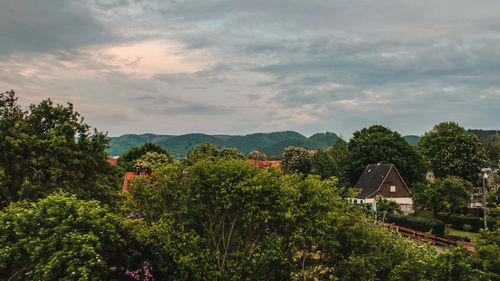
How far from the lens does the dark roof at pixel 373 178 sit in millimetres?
53719

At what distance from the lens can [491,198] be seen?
181ft

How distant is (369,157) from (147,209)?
51729mm

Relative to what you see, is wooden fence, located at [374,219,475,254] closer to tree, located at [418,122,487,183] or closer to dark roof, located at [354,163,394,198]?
dark roof, located at [354,163,394,198]

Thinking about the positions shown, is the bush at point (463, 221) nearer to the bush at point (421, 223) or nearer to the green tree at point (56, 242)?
the bush at point (421, 223)

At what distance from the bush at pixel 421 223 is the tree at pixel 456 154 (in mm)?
32939

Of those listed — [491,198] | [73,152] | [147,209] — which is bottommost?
[491,198]

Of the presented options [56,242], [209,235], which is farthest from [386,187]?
[56,242]

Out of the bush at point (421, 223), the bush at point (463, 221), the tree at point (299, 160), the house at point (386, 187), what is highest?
the tree at point (299, 160)

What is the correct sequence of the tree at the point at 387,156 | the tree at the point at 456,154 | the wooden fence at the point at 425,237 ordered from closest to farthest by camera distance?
the wooden fence at the point at 425,237
the tree at the point at 387,156
the tree at the point at 456,154

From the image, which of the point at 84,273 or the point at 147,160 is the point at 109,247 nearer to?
the point at 84,273

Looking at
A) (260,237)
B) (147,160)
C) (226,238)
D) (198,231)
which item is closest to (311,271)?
(260,237)

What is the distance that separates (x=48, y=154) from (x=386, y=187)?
154 feet

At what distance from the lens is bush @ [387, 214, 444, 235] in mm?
33062

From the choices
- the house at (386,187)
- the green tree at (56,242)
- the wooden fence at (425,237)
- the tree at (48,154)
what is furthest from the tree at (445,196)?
the green tree at (56,242)
